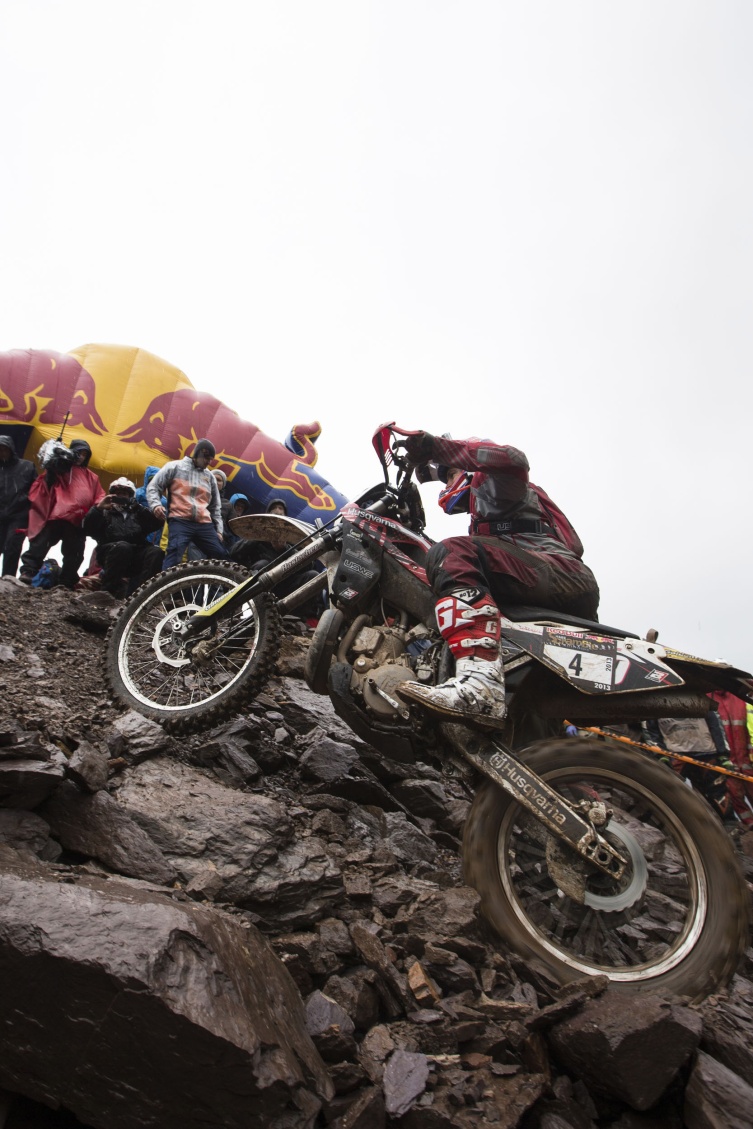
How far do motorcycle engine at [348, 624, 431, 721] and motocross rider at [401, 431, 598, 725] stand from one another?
341 mm

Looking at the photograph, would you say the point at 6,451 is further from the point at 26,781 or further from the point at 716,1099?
the point at 716,1099

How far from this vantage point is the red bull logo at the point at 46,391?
1240 cm

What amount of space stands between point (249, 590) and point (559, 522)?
2106 mm

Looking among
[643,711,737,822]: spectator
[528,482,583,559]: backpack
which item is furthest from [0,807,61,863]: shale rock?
[643,711,737,822]: spectator

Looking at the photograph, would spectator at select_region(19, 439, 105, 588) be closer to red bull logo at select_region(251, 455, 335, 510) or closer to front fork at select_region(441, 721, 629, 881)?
red bull logo at select_region(251, 455, 335, 510)

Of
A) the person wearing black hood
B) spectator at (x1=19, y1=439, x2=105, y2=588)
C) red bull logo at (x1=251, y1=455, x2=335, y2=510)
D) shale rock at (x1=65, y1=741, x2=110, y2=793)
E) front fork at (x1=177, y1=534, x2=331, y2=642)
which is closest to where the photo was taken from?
shale rock at (x1=65, y1=741, x2=110, y2=793)

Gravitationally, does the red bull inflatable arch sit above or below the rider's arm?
below

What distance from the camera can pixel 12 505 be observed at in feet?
30.6

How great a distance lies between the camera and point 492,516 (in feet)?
13.8

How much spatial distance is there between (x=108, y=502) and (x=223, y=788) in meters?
6.35

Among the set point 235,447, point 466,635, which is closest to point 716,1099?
point 466,635

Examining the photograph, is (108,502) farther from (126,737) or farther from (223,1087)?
(223,1087)

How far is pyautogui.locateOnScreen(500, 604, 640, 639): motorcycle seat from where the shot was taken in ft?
11.4

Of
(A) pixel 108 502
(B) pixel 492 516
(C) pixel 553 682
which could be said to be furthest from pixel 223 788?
(A) pixel 108 502
